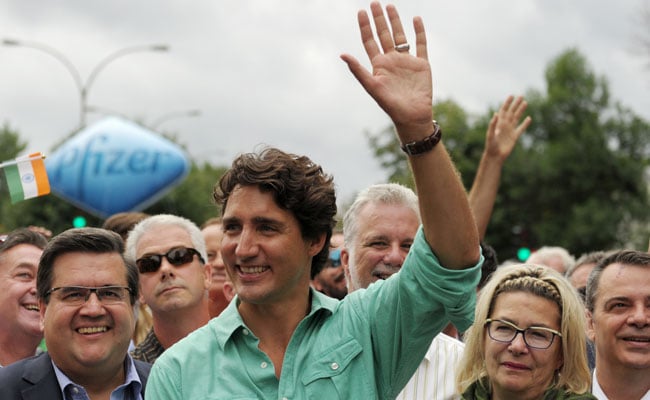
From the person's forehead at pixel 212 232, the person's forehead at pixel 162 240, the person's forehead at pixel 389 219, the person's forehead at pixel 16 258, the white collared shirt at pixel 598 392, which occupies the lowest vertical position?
the person's forehead at pixel 16 258

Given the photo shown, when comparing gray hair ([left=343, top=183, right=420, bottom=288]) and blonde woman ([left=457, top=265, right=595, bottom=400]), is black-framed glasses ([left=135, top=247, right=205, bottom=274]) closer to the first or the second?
gray hair ([left=343, top=183, right=420, bottom=288])

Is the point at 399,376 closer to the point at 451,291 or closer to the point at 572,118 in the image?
the point at 451,291

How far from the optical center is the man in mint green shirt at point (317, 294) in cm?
337

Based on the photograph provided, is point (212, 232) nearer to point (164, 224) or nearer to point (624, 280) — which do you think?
point (164, 224)

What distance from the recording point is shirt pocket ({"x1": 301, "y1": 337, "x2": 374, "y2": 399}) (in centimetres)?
349

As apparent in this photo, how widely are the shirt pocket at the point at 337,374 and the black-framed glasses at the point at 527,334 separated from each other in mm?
1327

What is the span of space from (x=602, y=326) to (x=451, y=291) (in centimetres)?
220

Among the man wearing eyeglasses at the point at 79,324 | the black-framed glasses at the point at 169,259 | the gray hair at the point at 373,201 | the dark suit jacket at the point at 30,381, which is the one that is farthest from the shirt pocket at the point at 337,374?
the black-framed glasses at the point at 169,259

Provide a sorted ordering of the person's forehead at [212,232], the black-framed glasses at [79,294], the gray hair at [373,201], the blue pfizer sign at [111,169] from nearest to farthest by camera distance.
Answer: the black-framed glasses at [79,294] → the gray hair at [373,201] → the person's forehead at [212,232] → the blue pfizer sign at [111,169]

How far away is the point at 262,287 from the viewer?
11.8 feet

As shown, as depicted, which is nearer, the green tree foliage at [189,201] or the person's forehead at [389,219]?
the person's forehead at [389,219]

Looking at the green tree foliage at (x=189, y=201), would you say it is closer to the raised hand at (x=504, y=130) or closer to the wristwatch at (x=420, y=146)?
the raised hand at (x=504, y=130)

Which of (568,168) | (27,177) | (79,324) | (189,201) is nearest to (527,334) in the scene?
(79,324)

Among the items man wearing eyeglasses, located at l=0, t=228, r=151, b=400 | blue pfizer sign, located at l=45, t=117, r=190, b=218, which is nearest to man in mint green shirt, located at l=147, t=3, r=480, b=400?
man wearing eyeglasses, located at l=0, t=228, r=151, b=400
